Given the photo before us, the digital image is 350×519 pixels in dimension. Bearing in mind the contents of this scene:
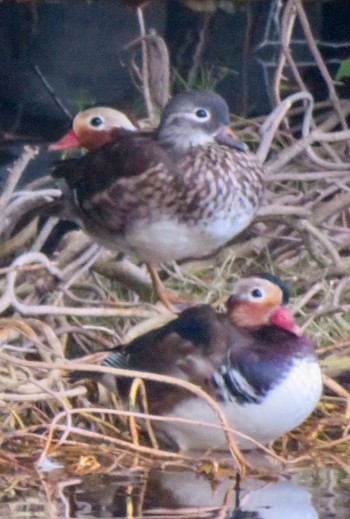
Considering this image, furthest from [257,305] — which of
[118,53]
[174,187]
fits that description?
[118,53]

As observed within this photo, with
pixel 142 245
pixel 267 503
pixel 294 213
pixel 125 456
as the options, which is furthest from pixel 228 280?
pixel 267 503

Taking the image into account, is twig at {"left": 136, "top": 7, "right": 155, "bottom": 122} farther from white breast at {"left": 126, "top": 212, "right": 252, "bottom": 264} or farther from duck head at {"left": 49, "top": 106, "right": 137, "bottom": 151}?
white breast at {"left": 126, "top": 212, "right": 252, "bottom": 264}

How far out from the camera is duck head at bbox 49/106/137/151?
4.80 metres

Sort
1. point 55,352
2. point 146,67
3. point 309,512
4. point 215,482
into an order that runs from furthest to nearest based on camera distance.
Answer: point 146,67 → point 55,352 → point 215,482 → point 309,512

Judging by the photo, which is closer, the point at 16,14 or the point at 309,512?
the point at 309,512

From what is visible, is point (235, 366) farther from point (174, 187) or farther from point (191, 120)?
point (191, 120)

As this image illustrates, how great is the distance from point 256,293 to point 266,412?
39 cm

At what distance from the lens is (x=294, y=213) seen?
16.0 feet

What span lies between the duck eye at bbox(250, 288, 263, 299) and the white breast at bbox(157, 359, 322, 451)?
252 mm

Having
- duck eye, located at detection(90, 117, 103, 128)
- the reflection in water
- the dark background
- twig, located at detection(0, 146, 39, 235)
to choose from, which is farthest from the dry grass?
the dark background

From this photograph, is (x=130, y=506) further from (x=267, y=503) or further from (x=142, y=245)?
(x=142, y=245)

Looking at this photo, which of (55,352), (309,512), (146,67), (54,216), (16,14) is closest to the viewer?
(309,512)

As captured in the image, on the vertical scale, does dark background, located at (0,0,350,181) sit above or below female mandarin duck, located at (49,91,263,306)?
below

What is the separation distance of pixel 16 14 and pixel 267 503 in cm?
296
